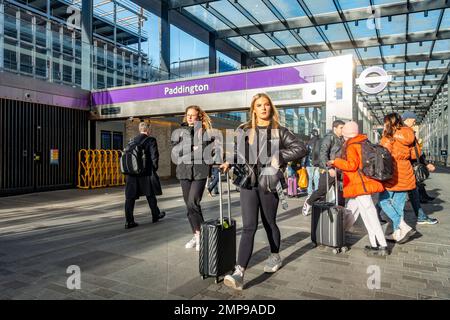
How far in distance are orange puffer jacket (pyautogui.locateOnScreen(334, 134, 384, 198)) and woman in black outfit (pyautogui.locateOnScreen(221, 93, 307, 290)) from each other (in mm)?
1006

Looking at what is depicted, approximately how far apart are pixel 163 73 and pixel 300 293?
11565 mm

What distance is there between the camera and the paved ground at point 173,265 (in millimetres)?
2807

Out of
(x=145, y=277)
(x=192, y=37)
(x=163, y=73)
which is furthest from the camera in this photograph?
(x=192, y=37)

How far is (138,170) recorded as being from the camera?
5273 mm

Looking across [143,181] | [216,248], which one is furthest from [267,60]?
[216,248]

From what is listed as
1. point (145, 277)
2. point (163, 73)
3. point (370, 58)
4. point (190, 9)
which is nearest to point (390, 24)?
point (370, 58)

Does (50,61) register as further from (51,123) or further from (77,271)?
(77,271)

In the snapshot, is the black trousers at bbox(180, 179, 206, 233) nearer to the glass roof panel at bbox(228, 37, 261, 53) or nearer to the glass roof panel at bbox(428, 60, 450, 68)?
the glass roof panel at bbox(228, 37, 261, 53)

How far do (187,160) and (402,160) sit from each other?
2918 millimetres

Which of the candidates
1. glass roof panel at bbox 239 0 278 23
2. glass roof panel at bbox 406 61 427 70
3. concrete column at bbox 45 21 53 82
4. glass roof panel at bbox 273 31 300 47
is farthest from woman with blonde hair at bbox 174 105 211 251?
glass roof panel at bbox 406 61 427 70

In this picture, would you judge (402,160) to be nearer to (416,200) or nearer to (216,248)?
(416,200)

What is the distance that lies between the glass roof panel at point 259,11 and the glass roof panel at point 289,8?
1.57ft

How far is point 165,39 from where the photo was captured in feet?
49.7

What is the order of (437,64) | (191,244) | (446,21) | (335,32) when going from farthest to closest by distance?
(437,64) → (335,32) → (446,21) → (191,244)
